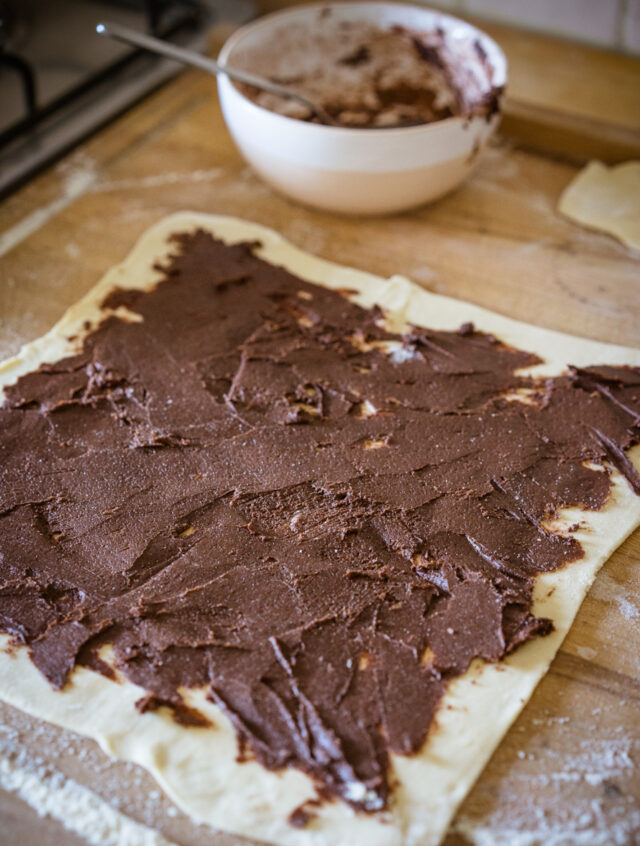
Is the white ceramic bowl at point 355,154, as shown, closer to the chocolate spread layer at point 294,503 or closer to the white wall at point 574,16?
the chocolate spread layer at point 294,503

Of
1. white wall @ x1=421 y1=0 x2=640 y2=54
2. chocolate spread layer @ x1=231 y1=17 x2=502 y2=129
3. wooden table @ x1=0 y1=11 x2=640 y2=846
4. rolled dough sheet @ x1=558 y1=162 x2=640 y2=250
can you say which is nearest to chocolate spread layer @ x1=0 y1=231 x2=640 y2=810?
wooden table @ x1=0 y1=11 x2=640 y2=846

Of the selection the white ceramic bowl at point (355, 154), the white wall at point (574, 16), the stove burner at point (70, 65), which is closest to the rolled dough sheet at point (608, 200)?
the white ceramic bowl at point (355, 154)

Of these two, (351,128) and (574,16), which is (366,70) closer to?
(351,128)

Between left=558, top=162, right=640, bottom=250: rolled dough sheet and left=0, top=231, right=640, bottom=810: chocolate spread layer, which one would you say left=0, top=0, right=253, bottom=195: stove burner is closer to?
left=0, top=231, right=640, bottom=810: chocolate spread layer

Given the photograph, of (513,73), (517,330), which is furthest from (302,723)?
(513,73)

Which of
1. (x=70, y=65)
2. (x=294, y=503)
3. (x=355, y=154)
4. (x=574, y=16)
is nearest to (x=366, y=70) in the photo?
(x=355, y=154)

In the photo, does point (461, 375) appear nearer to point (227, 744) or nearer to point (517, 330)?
point (517, 330)
